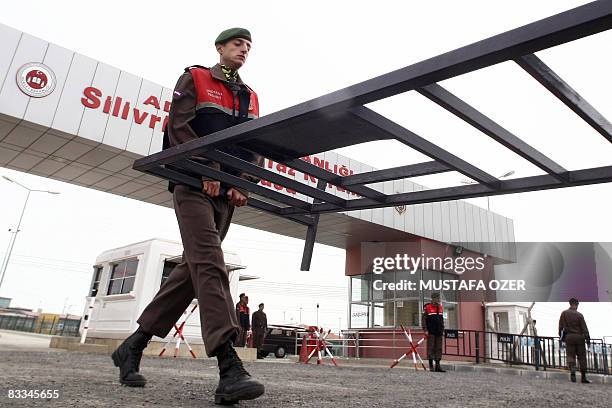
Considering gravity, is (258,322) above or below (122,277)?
below

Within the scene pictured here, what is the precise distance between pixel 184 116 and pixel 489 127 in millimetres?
1406

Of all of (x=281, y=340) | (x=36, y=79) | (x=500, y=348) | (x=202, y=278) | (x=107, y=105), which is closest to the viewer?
(x=202, y=278)

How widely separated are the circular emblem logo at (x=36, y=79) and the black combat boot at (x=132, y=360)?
24.5 feet

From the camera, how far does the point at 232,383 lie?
5.78 feet

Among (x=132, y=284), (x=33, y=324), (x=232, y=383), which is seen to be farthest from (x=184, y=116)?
(x=33, y=324)

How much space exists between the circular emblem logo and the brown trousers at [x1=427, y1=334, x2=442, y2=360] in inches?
363

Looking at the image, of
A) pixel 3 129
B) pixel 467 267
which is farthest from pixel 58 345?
pixel 467 267

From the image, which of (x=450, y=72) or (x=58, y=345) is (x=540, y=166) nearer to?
(x=450, y=72)

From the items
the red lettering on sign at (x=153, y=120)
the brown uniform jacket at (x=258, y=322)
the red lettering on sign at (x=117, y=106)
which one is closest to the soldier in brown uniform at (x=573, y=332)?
the brown uniform jacket at (x=258, y=322)

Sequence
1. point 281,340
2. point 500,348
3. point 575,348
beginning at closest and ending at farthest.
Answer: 1. point 575,348
2. point 500,348
3. point 281,340

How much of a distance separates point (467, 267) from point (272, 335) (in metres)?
8.07

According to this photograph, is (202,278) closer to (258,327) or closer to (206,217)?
(206,217)

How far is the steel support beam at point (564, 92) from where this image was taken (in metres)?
1.32

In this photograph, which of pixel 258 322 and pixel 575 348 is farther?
pixel 258 322
